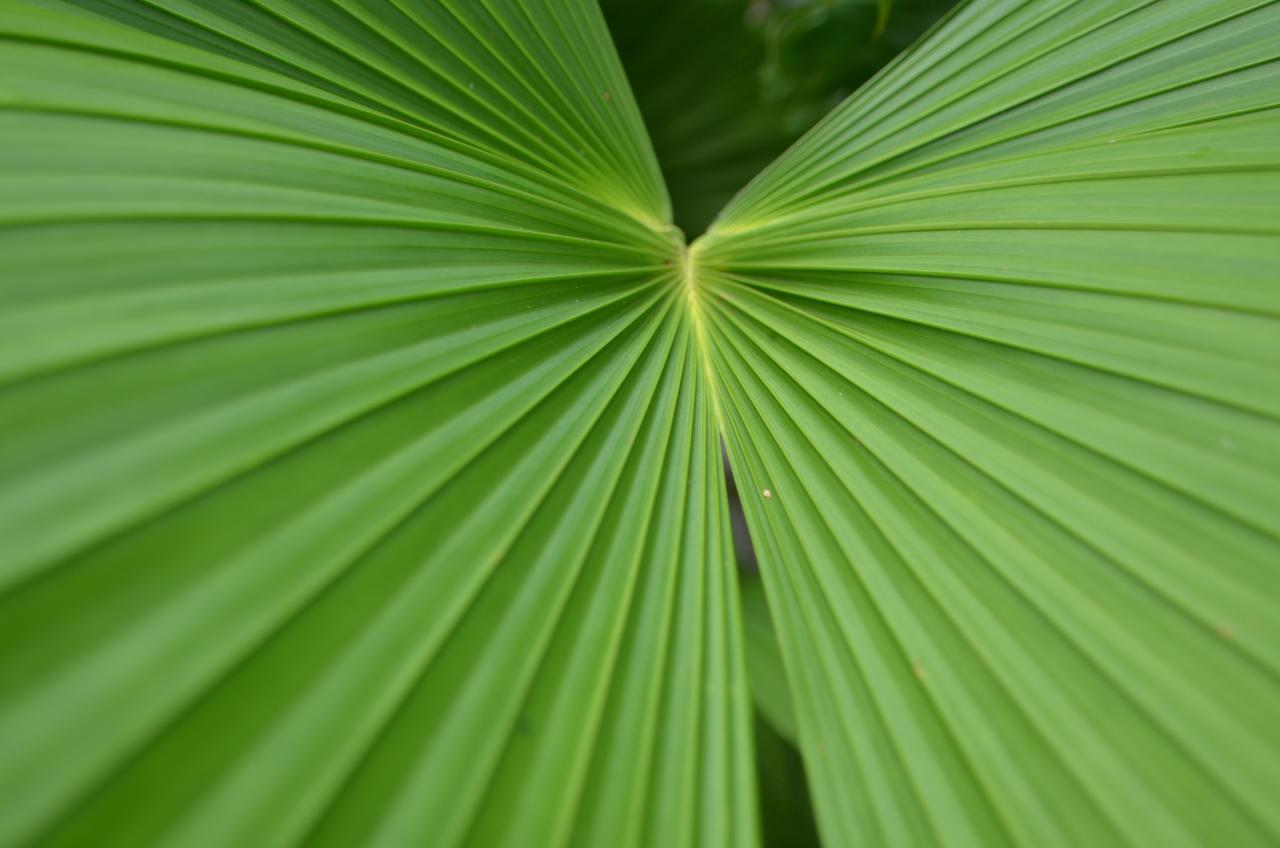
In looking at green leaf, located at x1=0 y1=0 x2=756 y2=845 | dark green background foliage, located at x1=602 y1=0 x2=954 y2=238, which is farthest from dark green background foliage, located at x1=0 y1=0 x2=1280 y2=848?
dark green background foliage, located at x1=602 y1=0 x2=954 y2=238

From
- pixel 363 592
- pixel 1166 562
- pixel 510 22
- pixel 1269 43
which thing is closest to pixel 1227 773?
pixel 1166 562

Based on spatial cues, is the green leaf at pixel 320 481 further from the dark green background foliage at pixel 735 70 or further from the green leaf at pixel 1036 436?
the dark green background foliage at pixel 735 70

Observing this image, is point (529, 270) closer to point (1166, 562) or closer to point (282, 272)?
point (282, 272)

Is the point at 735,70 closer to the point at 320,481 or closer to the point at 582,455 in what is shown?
the point at 582,455

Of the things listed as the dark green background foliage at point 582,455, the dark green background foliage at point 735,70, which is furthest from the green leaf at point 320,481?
the dark green background foliage at point 735,70

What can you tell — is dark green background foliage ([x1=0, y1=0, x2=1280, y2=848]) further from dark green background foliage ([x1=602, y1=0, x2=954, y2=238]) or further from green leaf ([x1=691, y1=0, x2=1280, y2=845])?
dark green background foliage ([x1=602, y1=0, x2=954, y2=238])

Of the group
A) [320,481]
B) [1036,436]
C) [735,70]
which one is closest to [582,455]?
[320,481]
